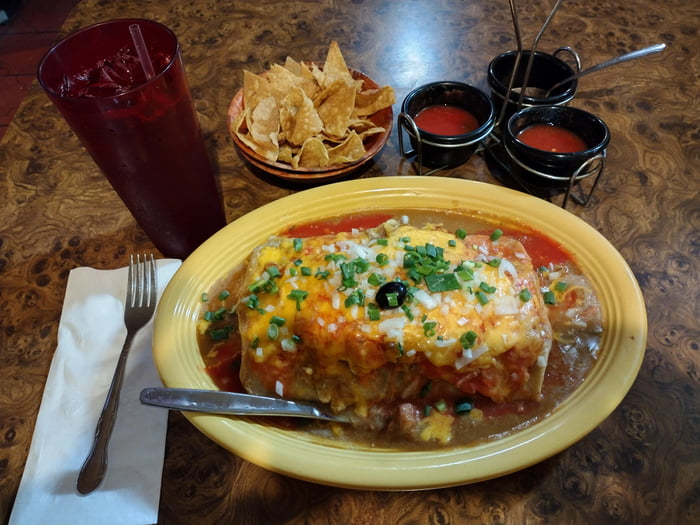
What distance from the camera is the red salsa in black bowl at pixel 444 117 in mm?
1931

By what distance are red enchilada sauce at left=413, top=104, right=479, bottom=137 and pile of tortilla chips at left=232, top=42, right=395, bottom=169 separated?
17 cm

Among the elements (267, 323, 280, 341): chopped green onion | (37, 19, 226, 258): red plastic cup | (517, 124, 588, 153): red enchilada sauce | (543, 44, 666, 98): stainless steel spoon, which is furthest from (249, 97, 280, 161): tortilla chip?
(543, 44, 666, 98): stainless steel spoon

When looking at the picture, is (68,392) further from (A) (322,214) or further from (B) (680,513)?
(B) (680,513)

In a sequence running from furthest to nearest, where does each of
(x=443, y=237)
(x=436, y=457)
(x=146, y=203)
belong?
(x=146, y=203) < (x=443, y=237) < (x=436, y=457)

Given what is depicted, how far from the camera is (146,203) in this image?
1.59 meters

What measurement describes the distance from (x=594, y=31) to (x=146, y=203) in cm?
253

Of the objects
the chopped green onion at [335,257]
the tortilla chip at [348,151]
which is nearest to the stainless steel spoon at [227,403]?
the chopped green onion at [335,257]

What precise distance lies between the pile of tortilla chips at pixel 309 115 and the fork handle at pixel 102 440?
95cm

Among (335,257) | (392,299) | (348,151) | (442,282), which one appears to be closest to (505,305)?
(442,282)

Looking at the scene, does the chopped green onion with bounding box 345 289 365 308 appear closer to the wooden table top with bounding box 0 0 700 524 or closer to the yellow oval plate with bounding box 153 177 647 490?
the yellow oval plate with bounding box 153 177 647 490

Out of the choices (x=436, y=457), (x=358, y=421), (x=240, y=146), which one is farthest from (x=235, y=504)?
(x=240, y=146)

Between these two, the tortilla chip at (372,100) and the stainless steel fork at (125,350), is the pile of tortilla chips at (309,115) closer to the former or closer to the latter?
the tortilla chip at (372,100)

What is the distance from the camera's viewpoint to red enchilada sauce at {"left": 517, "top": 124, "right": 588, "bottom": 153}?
1886 millimetres

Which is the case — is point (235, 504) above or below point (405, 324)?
below
